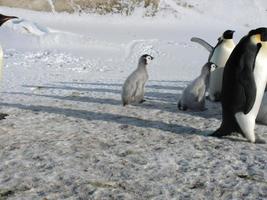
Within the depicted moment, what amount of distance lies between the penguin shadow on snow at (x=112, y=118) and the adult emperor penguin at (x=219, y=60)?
89.8 inches

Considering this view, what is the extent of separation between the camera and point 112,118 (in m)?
7.38

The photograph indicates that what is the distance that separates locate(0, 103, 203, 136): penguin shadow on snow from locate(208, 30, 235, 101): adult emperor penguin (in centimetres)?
228

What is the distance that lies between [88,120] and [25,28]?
1746 cm

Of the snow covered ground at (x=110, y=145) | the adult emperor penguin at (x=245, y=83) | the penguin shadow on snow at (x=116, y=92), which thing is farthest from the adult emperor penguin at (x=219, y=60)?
the adult emperor penguin at (x=245, y=83)

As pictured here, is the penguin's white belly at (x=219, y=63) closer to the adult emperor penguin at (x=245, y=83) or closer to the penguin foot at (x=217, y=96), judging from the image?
the penguin foot at (x=217, y=96)

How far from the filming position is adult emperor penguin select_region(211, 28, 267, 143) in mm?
5738

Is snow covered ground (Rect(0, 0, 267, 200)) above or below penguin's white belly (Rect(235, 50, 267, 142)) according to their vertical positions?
below

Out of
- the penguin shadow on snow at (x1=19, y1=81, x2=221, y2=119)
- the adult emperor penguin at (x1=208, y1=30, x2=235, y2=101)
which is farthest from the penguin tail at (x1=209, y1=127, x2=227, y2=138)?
the adult emperor penguin at (x1=208, y1=30, x2=235, y2=101)

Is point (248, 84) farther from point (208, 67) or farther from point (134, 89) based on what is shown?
point (134, 89)

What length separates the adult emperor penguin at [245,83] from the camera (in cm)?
574

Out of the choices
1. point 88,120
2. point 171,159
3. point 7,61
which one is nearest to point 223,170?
point 171,159

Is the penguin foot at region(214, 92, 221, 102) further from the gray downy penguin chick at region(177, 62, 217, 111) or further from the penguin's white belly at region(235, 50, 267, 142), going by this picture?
the penguin's white belly at region(235, 50, 267, 142)

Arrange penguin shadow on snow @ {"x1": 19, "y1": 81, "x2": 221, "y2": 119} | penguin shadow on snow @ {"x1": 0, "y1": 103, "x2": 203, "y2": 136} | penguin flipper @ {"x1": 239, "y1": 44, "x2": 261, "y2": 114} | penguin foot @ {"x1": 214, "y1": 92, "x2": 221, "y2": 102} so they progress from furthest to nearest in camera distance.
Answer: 1. penguin foot @ {"x1": 214, "y1": 92, "x2": 221, "y2": 102}
2. penguin shadow on snow @ {"x1": 19, "y1": 81, "x2": 221, "y2": 119}
3. penguin shadow on snow @ {"x1": 0, "y1": 103, "x2": 203, "y2": 136}
4. penguin flipper @ {"x1": 239, "y1": 44, "x2": 261, "y2": 114}

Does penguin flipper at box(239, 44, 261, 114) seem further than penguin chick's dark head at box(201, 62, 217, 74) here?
No
